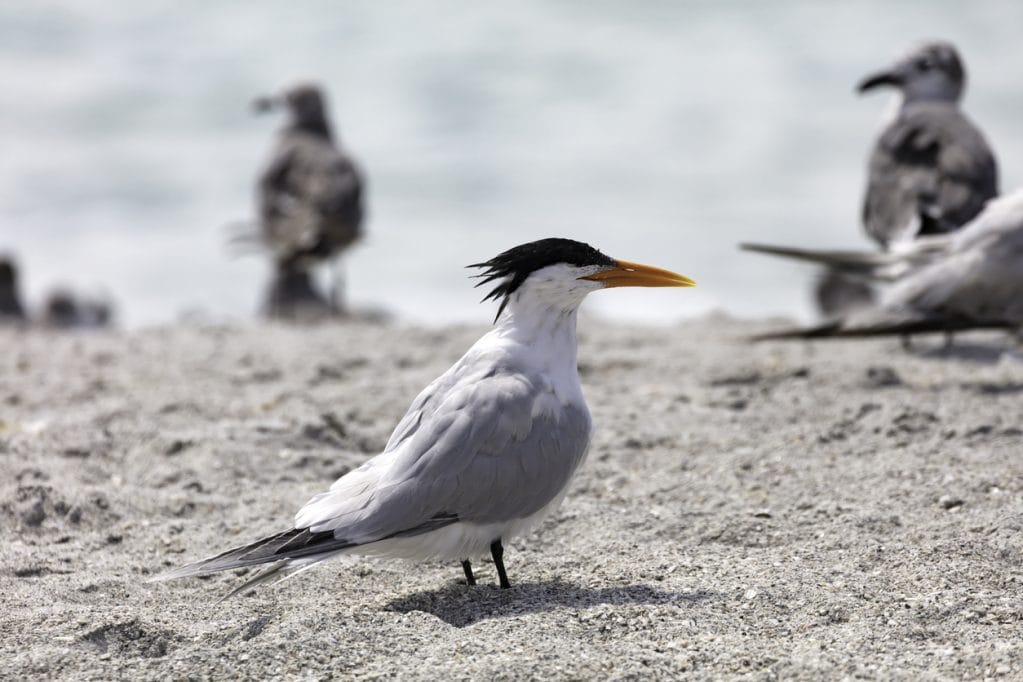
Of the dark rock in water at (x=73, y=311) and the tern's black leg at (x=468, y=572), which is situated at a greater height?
the dark rock in water at (x=73, y=311)

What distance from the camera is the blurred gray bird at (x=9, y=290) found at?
12125mm

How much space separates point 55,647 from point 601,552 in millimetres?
1670

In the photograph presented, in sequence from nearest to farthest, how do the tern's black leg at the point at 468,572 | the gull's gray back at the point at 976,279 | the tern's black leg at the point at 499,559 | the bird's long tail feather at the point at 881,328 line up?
1. the tern's black leg at the point at 499,559
2. the tern's black leg at the point at 468,572
3. the gull's gray back at the point at 976,279
4. the bird's long tail feather at the point at 881,328

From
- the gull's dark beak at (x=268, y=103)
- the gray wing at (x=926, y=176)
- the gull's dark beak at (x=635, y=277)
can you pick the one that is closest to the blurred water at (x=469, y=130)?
the gull's dark beak at (x=268, y=103)

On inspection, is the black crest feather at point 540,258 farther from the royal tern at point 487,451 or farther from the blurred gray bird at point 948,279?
the blurred gray bird at point 948,279

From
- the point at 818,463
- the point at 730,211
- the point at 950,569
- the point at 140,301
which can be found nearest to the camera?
the point at 950,569

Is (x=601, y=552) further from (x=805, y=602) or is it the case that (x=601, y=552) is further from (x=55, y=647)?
(x=55, y=647)

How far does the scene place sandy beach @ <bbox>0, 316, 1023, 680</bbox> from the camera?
11.1ft

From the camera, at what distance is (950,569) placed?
3.78m

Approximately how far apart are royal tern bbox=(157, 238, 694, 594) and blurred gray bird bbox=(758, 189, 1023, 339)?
2637mm

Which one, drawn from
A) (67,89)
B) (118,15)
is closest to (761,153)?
(67,89)

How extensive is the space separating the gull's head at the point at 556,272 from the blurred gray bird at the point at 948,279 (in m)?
2.57

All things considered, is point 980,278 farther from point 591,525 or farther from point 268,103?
point 268,103

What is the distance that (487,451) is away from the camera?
3.85m
